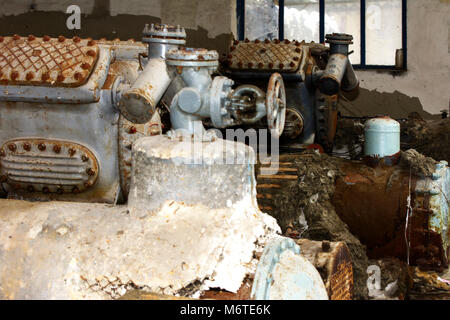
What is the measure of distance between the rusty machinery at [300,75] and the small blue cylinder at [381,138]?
23.2 inches

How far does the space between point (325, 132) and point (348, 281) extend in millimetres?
2417

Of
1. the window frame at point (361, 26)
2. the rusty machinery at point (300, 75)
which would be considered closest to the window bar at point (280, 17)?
the window frame at point (361, 26)

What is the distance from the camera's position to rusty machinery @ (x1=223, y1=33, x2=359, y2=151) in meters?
4.48

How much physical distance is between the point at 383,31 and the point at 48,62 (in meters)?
5.35

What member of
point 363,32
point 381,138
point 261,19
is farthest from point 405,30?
point 381,138

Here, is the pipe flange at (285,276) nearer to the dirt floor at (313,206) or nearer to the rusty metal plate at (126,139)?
the rusty metal plate at (126,139)

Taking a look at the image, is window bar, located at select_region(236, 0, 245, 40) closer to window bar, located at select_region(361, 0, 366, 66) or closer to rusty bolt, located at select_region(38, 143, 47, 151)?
window bar, located at select_region(361, 0, 366, 66)

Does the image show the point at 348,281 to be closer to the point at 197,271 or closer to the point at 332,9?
the point at 197,271

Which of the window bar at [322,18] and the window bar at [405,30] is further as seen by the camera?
the window bar at [322,18]

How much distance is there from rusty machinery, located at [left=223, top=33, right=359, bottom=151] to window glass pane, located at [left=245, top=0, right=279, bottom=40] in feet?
8.26

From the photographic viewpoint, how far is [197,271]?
1809mm

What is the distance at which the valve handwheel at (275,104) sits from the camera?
2086mm

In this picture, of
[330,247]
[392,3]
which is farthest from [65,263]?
[392,3]
